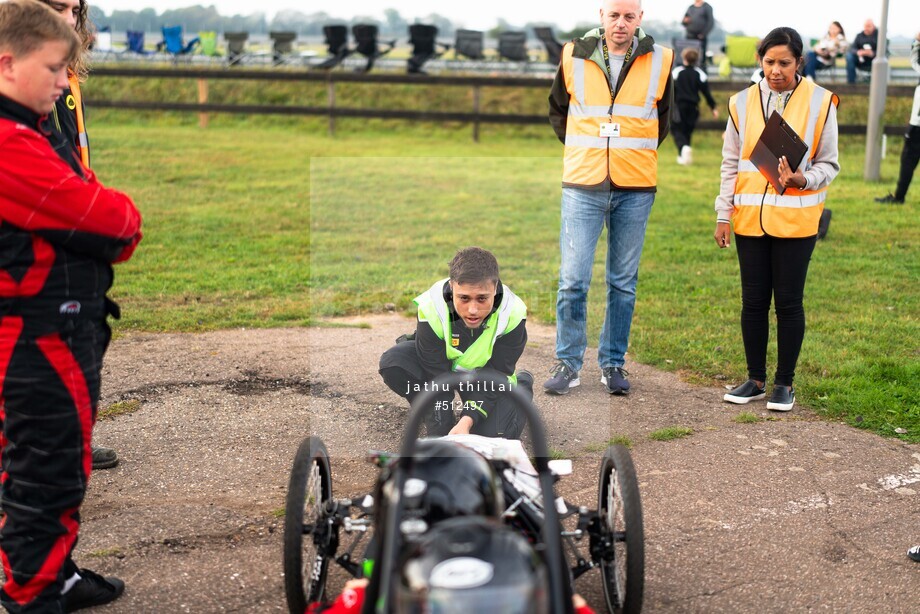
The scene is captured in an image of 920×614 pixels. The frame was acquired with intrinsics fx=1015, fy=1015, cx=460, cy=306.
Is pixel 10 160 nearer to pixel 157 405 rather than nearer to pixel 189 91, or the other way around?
pixel 157 405

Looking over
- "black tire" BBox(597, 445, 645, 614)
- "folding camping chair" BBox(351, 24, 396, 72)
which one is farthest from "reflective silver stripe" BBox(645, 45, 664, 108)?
"folding camping chair" BBox(351, 24, 396, 72)

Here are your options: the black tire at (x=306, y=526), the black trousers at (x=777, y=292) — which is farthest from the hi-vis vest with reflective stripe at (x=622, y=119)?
the black tire at (x=306, y=526)

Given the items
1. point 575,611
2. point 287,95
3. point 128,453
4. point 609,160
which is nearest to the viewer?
point 575,611

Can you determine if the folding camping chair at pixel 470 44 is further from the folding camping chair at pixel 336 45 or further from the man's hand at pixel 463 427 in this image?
the man's hand at pixel 463 427

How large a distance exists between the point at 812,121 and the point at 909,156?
6918mm

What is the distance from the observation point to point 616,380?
6176 millimetres

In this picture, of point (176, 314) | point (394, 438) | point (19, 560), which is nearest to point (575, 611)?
point (19, 560)

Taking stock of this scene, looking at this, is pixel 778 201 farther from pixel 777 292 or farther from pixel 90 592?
pixel 90 592

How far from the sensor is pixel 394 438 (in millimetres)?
5320

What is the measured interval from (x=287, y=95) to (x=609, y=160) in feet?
69.2

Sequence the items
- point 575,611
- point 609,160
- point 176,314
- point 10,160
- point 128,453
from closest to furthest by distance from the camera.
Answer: point 575,611
point 10,160
point 128,453
point 609,160
point 176,314

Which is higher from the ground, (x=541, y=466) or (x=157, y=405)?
(x=541, y=466)

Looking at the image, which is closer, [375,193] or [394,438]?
[394,438]

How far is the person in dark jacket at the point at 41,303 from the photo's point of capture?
3.12 m
